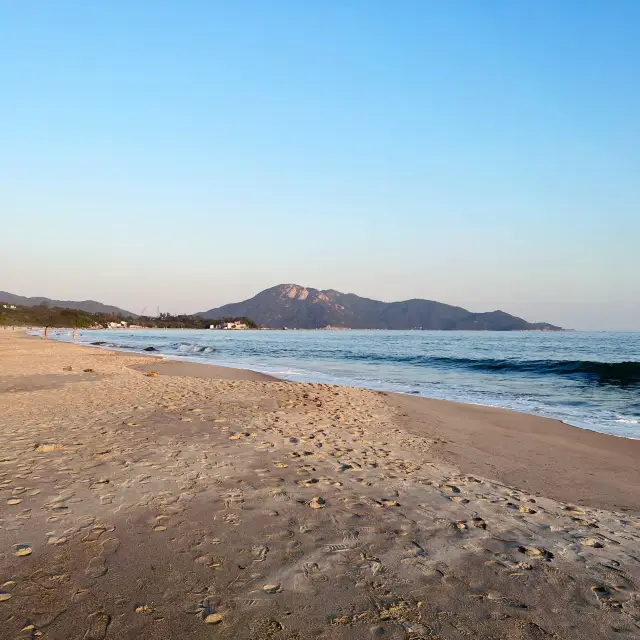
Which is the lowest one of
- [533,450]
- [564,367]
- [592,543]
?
[533,450]

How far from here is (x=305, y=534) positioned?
463 centimetres

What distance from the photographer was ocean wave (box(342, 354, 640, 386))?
27219 mm

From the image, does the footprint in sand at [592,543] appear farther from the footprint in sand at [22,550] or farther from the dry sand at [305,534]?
the footprint in sand at [22,550]

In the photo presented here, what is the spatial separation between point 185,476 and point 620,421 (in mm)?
12937

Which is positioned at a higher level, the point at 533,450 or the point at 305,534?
the point at 305,534

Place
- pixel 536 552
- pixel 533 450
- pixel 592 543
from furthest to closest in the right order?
pixel 533 450, pixel 592 543, pixel 536 552

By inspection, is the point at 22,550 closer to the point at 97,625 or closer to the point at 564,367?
the point at 97,625

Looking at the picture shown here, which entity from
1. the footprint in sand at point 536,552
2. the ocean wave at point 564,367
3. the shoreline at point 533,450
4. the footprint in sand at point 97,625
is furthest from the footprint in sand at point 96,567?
the ocean wave at point 564,367

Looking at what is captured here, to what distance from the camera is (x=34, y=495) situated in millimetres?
5406

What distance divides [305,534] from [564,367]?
3206cm

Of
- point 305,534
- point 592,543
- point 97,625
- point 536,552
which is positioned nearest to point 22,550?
point 97,625

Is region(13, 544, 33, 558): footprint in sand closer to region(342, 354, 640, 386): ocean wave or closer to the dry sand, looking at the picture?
the dry sand

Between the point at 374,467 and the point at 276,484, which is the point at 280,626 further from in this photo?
the point at 374,467

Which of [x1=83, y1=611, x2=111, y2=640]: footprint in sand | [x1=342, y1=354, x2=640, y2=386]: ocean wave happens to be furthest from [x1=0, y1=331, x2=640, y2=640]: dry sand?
[x1=342, y1=354, x2=640, y2=386]: ocean wave
